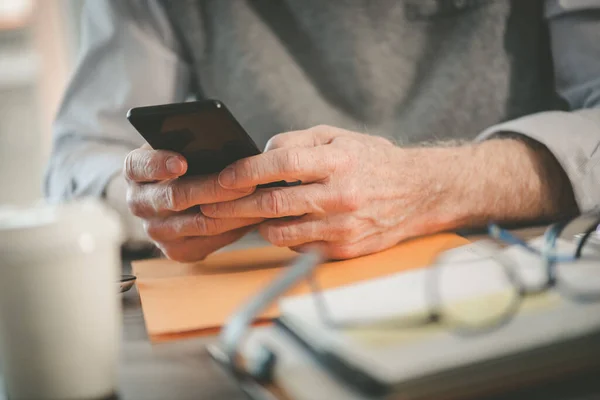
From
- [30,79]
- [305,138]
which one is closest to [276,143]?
[305,138]

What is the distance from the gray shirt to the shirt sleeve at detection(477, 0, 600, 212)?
2cm

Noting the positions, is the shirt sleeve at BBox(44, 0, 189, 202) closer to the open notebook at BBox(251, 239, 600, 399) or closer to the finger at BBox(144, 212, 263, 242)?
the finger at BBox(144, 212, 263, 242)

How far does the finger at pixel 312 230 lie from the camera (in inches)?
26.7

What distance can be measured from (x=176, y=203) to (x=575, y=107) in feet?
2.37

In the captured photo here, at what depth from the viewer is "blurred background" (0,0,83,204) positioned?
2.48 m

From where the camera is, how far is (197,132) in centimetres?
57

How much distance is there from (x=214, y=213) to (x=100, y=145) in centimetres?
48

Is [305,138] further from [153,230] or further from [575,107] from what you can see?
[575,107]

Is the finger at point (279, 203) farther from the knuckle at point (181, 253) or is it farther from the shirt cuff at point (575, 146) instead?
the shirt cuff at point (575, 146)

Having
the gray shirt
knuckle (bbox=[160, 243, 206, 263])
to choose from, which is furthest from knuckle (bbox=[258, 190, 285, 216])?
the gray shirt

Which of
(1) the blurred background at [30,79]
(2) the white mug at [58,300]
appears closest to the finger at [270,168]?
(2) the white mug at [58,300]

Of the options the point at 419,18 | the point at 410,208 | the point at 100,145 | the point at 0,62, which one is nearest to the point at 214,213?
the point at 410,208

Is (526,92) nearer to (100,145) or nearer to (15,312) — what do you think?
(100,145)

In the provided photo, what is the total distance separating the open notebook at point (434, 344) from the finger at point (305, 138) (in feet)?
0.90
